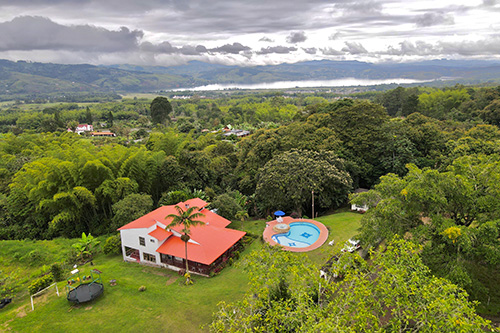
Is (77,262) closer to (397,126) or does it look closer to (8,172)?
(8,172)

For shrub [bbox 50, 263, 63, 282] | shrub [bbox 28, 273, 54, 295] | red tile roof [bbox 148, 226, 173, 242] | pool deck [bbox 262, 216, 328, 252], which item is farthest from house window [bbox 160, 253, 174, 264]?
pool deck [bbox 262, 216, 328, 252]

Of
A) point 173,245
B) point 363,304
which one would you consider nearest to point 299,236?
point 173,245

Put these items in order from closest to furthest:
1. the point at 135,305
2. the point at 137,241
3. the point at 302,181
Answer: the point at 135,305, the point at 137,241, the point at 302,181

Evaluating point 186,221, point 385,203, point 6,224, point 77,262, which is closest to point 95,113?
point 6,224

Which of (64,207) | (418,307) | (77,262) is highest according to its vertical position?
(418,307)

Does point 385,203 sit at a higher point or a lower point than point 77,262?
higher

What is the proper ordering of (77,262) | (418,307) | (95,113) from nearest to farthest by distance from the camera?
(418,307), (77,262), (95,113)

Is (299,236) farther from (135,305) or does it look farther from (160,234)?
(135,305)
